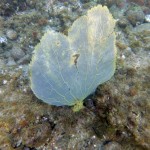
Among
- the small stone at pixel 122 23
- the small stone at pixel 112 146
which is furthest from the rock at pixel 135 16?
the small stone at pixel 112 146

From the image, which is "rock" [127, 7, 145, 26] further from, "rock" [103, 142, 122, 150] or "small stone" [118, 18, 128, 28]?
"rock" [103, 142, 122, 150]

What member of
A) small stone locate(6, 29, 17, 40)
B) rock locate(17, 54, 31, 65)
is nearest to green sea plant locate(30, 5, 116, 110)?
rock locate(17, 54, 31, 65)

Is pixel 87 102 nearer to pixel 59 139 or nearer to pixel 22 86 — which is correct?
pixel 59 139

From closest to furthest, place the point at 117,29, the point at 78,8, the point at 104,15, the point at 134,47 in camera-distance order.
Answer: the point at 104,15 → the point at 134,47 → the point at 117,29 → the point at 78,8

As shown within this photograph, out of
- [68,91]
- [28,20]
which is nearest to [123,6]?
[28,20]

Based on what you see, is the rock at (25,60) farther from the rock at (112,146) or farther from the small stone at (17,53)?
the rock at (112,146)

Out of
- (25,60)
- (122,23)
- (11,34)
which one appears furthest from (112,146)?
(11,34)
